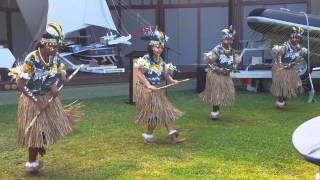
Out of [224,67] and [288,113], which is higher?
[224,67]

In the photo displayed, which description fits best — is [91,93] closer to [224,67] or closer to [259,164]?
[224,67]

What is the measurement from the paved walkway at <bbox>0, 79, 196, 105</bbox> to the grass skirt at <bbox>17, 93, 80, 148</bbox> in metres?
4.61

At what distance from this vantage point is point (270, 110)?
8.96 meters

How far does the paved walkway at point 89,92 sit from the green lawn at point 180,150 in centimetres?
134

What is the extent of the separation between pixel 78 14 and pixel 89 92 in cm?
239

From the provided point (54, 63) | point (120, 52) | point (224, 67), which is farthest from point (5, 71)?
point (54, 63)

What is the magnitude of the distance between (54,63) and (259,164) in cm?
228

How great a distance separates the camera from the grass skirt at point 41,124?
504 cm

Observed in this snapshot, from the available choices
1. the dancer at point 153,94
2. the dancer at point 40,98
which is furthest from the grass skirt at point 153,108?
the dancer at point 40,98

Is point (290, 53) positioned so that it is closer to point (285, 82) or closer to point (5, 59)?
point (285, 82)

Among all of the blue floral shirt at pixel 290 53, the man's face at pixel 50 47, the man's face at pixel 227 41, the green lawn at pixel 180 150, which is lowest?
the green lawn at pixel 180 150

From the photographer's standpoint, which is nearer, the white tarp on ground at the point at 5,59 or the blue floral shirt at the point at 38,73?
the blue floral shirt at the point at 38,73

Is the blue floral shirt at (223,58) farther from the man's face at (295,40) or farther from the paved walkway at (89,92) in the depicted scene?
the paved walkway at (89,92)

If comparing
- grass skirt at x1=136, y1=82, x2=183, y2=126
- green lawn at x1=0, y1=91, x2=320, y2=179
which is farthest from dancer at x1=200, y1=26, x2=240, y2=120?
grass skirt at x1=136, y1=82, x2=183, y2=126
